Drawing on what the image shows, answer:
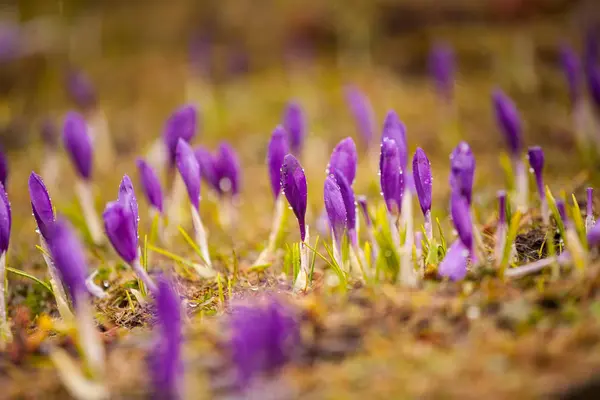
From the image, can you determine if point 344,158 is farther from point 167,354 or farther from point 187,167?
point 167,354

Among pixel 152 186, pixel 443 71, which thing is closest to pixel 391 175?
pixel 152 186

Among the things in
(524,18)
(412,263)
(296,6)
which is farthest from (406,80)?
(412,263)

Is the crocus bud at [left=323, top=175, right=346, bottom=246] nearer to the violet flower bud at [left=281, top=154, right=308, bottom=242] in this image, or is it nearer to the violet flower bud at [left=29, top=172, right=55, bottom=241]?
the violet flower bud at [left=281, top=154, right=308, bottom=242]

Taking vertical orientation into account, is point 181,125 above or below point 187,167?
above

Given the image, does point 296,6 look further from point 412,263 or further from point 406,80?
point 412,263

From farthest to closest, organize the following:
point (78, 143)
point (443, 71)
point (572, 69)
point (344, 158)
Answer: point (443, 71), point (572, 69), point (78, 143), point (344, 158)

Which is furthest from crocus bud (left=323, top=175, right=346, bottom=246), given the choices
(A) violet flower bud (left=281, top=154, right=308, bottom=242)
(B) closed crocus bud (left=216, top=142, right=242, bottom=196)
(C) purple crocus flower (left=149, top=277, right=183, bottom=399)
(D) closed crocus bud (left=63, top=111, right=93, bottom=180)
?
(D) closed crocus bud (left=63, top=111, right=93, bottom=180)

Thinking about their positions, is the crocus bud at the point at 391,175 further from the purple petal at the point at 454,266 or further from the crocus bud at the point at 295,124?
the crocus bud at the point at 295,124
